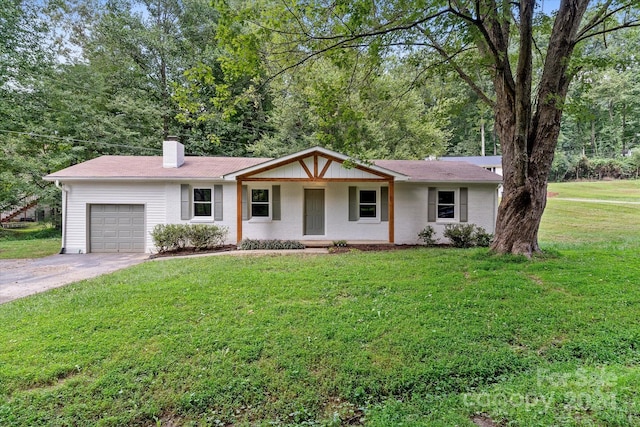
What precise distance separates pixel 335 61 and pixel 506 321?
240 inches

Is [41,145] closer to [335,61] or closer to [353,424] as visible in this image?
[335,61]

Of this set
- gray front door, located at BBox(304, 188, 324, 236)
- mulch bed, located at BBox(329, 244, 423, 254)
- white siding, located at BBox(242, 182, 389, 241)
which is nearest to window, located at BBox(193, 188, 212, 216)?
white siding, located at BBox(242, 182, 389, 241)

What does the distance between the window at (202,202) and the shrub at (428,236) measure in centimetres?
803

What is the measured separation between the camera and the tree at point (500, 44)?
Answer: 220 inches

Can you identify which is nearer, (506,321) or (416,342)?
(416,342)

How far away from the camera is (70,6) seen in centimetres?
1988

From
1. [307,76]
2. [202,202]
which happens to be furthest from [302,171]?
[202,202]

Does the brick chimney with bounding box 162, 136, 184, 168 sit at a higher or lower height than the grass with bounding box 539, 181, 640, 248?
higher

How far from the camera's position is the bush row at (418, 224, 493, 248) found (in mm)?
11266

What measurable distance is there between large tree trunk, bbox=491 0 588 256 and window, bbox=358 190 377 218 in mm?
5150

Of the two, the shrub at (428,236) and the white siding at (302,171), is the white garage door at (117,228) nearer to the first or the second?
the white siding at (302,171)

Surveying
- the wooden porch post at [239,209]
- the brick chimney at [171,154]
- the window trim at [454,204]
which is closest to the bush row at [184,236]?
the wooden porch post at [239,209]

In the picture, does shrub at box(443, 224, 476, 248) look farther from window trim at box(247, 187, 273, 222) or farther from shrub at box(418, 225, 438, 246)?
window trim at box(247, 187, 273, 222)

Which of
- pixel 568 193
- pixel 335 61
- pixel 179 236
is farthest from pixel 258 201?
A: pixel 568 193
